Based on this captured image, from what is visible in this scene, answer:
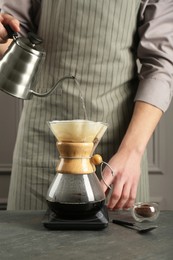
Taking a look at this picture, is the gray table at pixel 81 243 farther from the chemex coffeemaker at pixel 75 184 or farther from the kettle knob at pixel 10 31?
the kettle knob at pixel 10 31

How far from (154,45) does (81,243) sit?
754mm

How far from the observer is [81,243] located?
0.81 metres

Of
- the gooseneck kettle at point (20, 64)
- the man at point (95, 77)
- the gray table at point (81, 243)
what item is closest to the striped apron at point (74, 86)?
the man at point (95, 77)

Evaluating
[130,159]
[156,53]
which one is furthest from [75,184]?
[156,53]

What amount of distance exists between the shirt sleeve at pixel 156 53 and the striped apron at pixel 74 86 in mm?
51

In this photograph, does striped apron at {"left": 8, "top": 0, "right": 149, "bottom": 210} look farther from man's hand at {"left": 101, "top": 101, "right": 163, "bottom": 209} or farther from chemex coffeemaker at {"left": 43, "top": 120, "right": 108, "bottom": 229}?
chemex coffeemaker at {"left": 43, "top": 120, "right": 108, "bottom": 229}

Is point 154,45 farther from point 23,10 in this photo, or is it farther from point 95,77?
point 23,10

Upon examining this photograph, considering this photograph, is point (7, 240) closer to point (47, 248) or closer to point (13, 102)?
point (47, 248)

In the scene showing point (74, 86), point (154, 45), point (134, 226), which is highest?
point (154, 45)

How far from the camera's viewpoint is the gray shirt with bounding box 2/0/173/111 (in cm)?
137

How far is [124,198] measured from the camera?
3.78ft

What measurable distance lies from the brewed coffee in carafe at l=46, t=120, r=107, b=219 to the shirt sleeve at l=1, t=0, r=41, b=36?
63cm

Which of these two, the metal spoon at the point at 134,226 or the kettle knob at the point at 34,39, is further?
the kettle knob at the point at 34,39

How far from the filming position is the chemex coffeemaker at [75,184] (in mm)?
904
